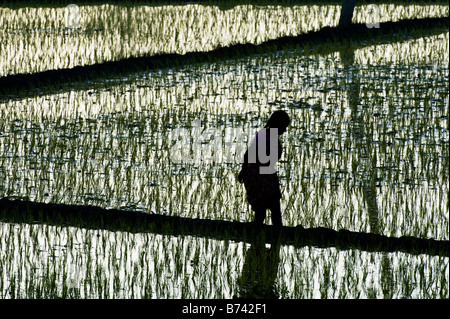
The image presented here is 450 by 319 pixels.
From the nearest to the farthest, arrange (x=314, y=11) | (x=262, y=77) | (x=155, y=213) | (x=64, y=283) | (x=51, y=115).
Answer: (x=64, y=283) → (x=155, y=213) → (x=51, y=115) → (x=262, y=77) → (x=314, y=11)

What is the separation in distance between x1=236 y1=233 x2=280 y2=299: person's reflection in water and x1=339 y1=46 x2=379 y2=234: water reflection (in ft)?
2.13

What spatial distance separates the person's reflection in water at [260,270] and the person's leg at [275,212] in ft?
0.49

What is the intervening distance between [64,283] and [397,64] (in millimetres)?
7026

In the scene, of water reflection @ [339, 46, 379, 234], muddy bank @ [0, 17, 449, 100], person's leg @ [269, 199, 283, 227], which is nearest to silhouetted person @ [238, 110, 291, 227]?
person's leg @ [269, 199, 283, 227]

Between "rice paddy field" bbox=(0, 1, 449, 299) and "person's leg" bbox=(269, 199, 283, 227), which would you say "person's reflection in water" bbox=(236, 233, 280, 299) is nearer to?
"rice paddy field" bbox=(0, 1, 449, 299)

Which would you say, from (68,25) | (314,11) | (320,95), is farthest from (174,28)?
Answer: (320,95)

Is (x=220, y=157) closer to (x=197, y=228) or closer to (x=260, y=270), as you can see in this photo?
(x=197, y=228)

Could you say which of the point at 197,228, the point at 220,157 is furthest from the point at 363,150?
the point at 197,228

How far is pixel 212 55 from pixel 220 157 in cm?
435

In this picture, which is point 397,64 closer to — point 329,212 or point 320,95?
point 320,95

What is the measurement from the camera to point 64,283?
14.3 feet

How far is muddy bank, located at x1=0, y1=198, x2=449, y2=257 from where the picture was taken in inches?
191

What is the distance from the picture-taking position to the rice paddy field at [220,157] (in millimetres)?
4527

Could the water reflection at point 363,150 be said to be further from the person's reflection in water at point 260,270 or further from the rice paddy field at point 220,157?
the person's reflection in water at point 260,270
